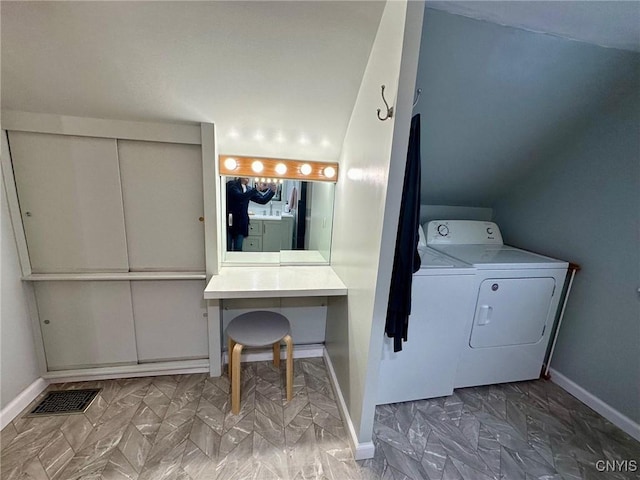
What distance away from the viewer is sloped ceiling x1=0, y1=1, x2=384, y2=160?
106 cm

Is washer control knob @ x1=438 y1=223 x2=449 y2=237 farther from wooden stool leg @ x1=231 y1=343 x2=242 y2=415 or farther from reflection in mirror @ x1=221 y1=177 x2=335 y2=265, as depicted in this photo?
wooden stool leg @ x1=231 y1=343 x2=242 y2=415

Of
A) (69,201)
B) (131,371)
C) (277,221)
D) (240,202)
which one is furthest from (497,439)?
(69,201)

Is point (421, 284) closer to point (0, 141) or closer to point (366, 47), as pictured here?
point (366, 47)

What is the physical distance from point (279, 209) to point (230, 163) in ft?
1.70

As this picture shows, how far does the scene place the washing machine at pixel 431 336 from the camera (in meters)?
1.63

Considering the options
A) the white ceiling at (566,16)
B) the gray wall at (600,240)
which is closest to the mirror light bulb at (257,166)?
A: the white ceiling at (566,16)

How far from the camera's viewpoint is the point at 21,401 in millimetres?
1589

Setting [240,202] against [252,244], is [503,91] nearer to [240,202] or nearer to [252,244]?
[240,202]

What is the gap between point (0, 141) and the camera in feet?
Result: 4.72

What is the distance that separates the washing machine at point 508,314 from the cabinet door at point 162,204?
1911mm

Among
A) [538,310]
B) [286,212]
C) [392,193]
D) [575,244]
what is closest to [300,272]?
[286,212]

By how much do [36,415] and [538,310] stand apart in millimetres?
3450

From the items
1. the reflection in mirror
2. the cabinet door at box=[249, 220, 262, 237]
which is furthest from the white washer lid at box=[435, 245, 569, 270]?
the cabinet door at box=[249, 220, 262, 237]

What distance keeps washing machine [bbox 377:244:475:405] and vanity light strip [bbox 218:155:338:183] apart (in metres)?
0.99
